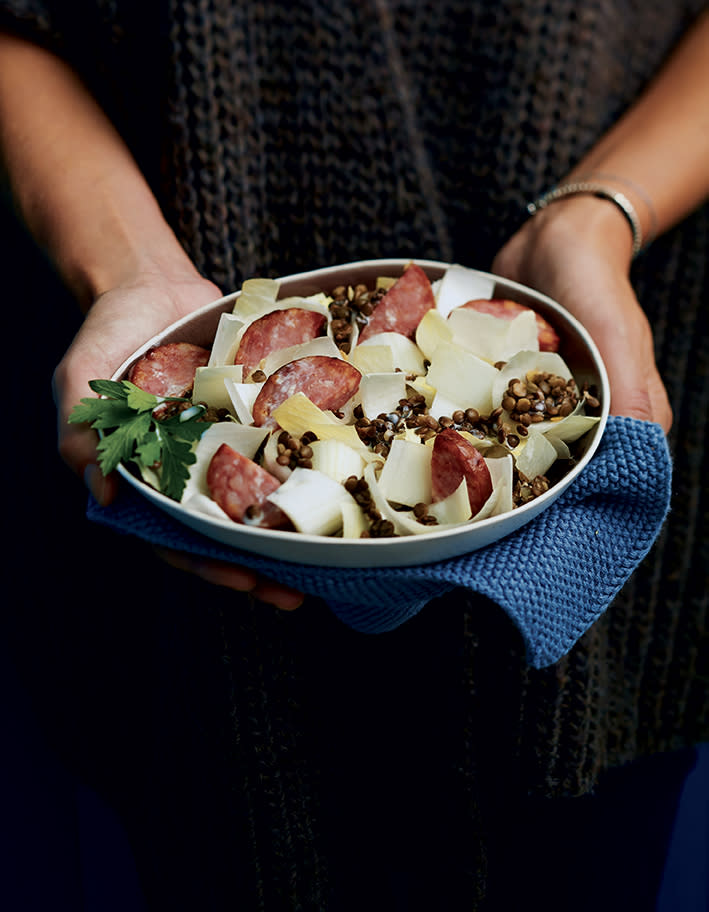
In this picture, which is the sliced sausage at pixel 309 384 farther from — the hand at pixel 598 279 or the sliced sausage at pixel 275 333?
the hand at pixel 598 279

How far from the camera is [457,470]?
548 millimetres

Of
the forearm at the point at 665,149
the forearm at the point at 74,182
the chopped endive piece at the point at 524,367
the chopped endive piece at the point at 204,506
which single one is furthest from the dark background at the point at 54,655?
the forearm at the point at 665,149

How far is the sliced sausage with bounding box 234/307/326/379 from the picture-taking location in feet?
2.13

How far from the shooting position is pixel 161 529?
561 mm

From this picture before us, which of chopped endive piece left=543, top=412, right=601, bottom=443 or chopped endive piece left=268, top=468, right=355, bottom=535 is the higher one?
chopped endive piece left=543, top=412, right=601, bottom=443

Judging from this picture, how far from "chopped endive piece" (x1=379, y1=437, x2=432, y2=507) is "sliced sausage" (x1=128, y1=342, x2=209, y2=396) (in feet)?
0.61

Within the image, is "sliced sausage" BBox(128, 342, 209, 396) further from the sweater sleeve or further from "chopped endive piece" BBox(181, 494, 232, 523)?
the sweater sleeve

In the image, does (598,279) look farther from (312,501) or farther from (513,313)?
(312,501)

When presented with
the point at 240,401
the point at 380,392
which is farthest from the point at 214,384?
the point at 380,392

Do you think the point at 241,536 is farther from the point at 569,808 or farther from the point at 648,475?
the point at 569,808

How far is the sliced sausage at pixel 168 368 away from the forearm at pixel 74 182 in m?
0.13

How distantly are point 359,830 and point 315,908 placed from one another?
Result: 9 cm

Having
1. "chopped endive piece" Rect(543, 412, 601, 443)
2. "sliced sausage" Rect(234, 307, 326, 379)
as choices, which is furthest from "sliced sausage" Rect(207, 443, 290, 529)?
"chopped endive piece" Rect(543, 412, 601, 443)

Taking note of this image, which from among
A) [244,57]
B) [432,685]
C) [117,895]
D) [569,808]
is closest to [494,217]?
[244,57]
